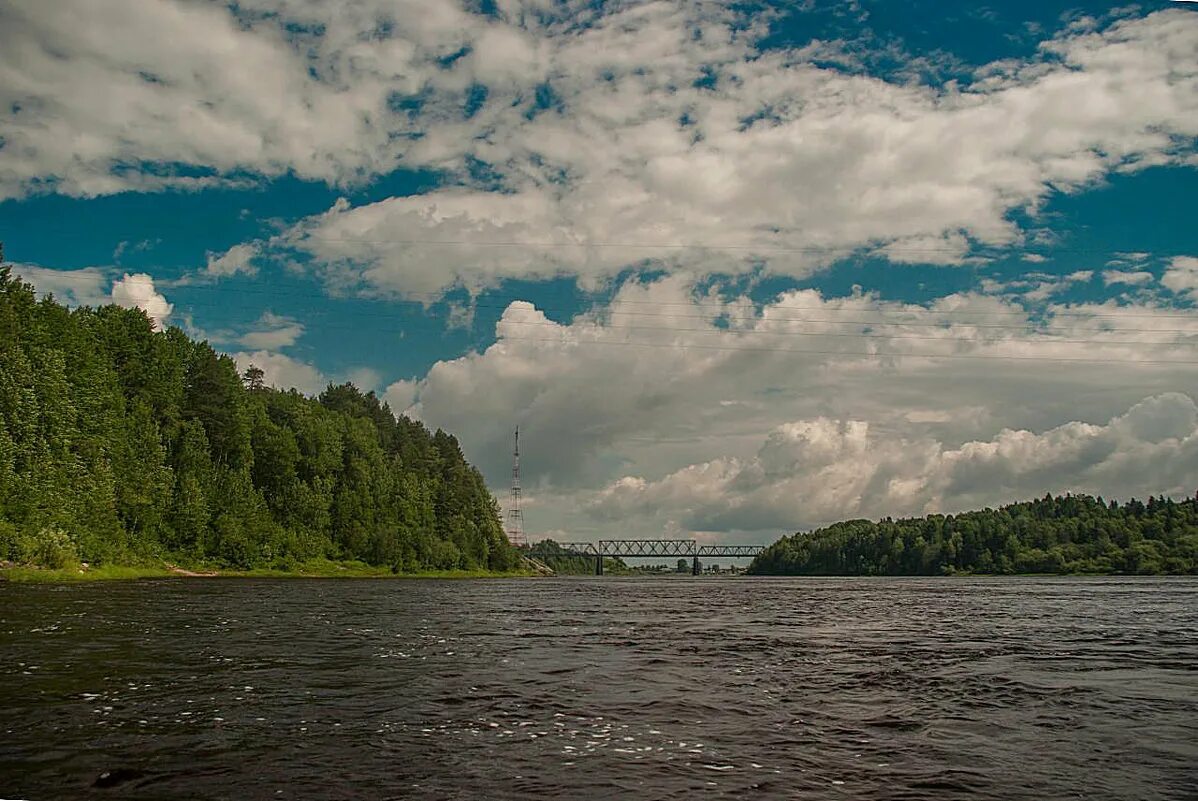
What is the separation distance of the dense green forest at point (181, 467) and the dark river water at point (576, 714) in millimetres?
39785

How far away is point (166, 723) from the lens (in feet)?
53.4

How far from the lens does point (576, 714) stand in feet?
60.3

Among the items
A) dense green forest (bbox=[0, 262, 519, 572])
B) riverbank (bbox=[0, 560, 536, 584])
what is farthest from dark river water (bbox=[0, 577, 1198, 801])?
dense green forest (bbox=[0, 262, 519, 572])

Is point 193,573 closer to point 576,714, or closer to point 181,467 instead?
point 181,467

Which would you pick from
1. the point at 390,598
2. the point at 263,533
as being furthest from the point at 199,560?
the point at 390,598

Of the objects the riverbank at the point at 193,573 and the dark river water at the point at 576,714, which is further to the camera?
the riverbank at the point at 193,573

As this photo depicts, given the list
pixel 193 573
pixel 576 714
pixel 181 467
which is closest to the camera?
pixel 576 714

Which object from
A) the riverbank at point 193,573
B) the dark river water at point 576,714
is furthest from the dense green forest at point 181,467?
the dark river water at point 576,714

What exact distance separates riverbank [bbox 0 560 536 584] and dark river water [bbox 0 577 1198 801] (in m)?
28.9

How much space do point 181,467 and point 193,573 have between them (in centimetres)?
1468

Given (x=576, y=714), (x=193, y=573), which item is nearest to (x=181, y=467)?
(x=193, y=573)

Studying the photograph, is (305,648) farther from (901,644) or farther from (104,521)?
(104,521)

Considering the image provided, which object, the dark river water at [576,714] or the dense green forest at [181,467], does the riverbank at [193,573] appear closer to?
the dense green forest at [181,467]

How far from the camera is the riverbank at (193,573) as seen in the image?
6131cm
